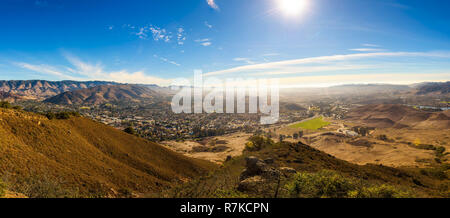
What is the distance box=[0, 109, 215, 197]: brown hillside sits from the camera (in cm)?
1927

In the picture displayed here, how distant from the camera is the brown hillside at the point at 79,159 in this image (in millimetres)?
19266

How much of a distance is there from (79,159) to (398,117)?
20861 centimetres

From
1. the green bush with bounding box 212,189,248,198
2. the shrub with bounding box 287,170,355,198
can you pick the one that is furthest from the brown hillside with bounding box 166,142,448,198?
the shrub with bounding box 287,170,355,198

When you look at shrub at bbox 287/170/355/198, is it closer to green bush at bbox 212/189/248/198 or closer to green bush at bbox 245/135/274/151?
green bush at bbox 212/189/248/198

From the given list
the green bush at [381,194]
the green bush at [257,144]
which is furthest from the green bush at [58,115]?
the green bush at [381,194]

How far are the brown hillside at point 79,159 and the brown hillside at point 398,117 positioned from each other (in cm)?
16694

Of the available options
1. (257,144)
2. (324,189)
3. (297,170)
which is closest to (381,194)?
(324,189)

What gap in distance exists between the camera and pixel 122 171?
28.6 m

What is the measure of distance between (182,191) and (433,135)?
145 m

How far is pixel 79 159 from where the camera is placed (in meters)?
26.9

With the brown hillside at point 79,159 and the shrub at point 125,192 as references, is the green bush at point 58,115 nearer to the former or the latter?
the brown hillside at point 79,159

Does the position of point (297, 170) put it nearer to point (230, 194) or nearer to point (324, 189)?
point (324, 189)

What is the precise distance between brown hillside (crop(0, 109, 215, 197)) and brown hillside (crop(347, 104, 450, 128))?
16694 cm
